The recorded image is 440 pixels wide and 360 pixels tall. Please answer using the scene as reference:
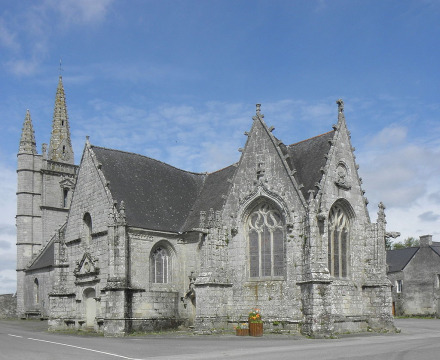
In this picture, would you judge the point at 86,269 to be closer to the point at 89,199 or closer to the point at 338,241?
the point at 89,199

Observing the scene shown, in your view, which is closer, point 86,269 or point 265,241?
point 265,241

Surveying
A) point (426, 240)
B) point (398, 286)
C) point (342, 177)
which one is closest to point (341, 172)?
point (342, 177)

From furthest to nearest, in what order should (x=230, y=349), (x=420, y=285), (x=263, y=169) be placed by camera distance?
(x=420, y=285) < (x=263, y=169) < (x=230, y=349)

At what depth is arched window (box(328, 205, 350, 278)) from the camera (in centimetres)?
2547

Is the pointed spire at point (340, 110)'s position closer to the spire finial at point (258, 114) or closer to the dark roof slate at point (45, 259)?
the spire finial at point (258, 114)

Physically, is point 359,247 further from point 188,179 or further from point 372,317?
point 188,179

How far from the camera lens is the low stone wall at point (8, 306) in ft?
178

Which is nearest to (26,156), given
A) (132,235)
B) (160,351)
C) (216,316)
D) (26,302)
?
(26,302)

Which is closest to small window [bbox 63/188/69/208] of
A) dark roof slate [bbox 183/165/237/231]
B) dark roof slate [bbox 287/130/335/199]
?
dark roof slate [bbox 183/165/237/231]

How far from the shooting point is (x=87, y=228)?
3062 cm

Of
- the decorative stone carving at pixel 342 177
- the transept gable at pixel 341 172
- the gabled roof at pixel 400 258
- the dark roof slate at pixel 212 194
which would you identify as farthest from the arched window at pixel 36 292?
the decorative stone carving at pixel 342 177

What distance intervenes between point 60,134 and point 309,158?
4366 centimetres

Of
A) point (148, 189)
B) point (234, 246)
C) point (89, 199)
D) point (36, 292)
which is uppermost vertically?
point (148, 189)

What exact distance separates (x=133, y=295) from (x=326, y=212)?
1003cm
